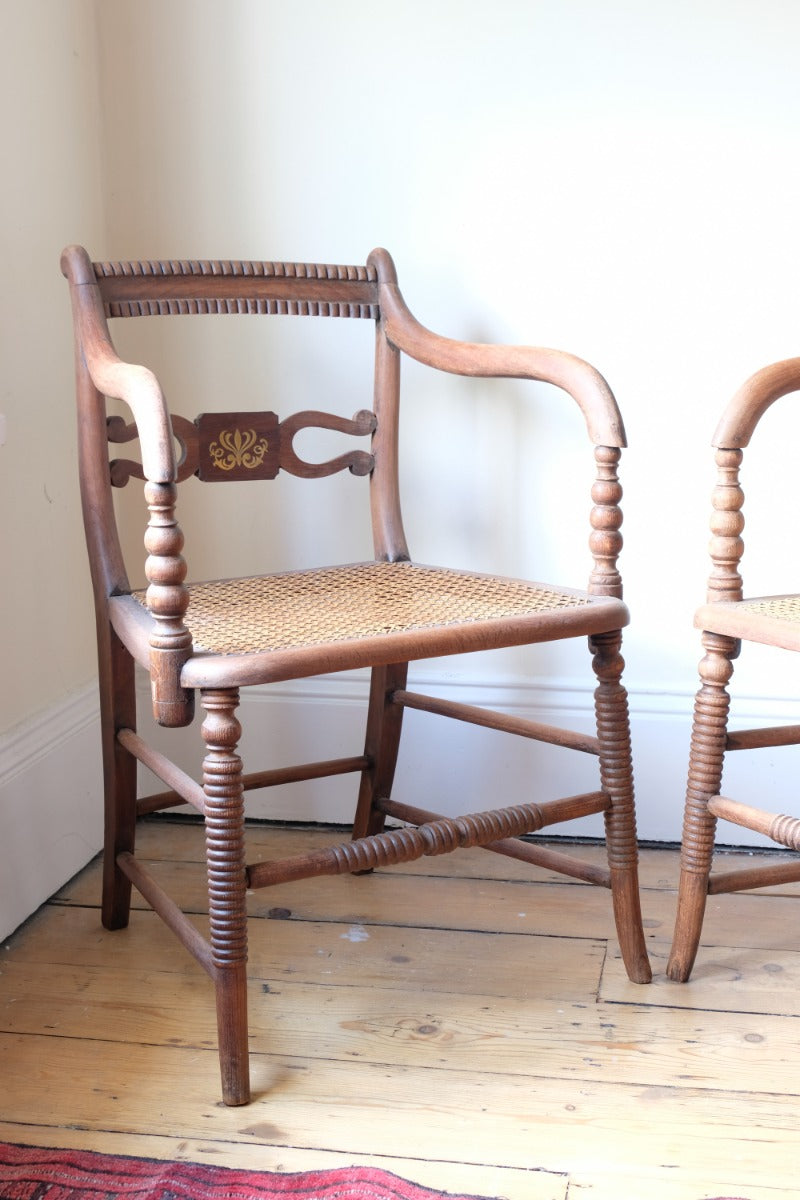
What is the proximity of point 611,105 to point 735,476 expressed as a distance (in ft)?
1.92

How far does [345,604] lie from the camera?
1.24 metres

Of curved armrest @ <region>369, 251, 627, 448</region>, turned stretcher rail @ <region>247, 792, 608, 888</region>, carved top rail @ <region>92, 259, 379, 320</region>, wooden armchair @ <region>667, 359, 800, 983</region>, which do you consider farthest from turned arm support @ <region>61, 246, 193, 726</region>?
wooden armchair @ <region>667, 359, 800, 983</region>

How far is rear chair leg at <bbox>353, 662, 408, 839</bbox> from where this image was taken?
1530 mm

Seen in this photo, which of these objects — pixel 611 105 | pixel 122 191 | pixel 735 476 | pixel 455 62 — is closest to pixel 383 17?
pixel 455 62

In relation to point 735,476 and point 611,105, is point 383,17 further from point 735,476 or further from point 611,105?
point 735,476

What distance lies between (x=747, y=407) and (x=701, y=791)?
399 mm

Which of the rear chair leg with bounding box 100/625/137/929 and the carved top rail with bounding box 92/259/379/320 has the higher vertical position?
the carved top rail with bounding box 92/259/379/320

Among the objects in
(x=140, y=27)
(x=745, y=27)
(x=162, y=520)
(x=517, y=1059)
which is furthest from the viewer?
(x=140, y=27)

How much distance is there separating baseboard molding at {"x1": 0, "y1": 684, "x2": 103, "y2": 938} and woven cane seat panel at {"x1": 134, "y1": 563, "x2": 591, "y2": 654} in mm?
333

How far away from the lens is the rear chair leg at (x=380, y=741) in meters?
1.53

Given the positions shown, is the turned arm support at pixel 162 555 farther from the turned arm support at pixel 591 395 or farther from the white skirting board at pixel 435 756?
the white skirting board at pixel 435 756

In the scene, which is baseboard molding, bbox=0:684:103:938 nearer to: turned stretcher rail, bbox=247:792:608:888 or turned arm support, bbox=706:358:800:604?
turned stretcher rail, bbox=247:792:608:888

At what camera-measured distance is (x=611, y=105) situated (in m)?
1.55

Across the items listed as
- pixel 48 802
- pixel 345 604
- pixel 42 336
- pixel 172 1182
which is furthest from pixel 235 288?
pixel 172 1182
